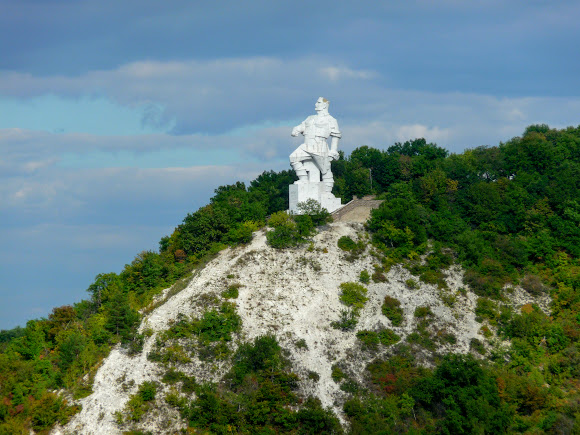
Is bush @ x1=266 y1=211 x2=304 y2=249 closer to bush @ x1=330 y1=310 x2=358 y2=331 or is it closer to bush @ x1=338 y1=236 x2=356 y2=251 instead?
bush @ x1=338 y1=236 x2=356 y2=251

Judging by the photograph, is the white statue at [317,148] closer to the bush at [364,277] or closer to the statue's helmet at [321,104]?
the statue's helmet at [321,104]

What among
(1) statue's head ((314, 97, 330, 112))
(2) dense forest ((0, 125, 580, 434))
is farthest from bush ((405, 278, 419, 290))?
(1) statue's head ((314, 97, 330, 112))

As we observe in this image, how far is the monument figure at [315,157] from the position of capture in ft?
200

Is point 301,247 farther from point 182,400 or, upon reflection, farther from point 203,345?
point 182,400

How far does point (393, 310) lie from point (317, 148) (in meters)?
13.1

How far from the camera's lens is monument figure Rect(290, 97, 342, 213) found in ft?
200

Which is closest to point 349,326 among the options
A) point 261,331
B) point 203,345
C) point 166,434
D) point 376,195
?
point 261,331

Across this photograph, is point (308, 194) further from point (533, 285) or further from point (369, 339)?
point (533, 285)

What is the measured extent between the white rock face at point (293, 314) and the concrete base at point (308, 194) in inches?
93.0

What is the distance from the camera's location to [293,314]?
52.8 m

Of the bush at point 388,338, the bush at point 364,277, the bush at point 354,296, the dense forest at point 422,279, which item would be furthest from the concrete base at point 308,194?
the bush at point 388,338

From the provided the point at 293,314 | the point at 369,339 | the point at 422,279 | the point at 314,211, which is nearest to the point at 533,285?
the point at 422,279

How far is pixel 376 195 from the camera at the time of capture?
67.1m

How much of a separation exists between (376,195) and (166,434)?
27.9 m
